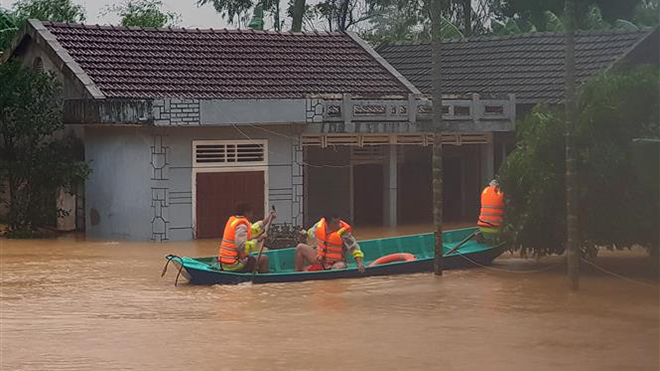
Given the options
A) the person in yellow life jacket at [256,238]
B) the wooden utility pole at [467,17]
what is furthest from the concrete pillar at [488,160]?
the wooden utility pole at [467,17]

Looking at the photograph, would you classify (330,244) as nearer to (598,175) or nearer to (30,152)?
(598,175)

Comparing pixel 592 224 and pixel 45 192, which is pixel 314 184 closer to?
pixel 45 192

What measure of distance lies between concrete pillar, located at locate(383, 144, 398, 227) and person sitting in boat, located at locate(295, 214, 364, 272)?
35.1 feet

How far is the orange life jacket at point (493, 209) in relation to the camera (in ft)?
75.4

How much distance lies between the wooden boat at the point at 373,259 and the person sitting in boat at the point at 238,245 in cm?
22

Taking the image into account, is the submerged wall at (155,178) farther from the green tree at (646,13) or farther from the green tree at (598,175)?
the green tree at (646,13)

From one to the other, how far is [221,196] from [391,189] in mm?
4823

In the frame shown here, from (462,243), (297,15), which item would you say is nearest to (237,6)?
(297,15)

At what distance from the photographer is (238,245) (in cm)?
2061

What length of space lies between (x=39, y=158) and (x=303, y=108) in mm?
5999

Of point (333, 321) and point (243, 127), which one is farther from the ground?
point (243, 127)

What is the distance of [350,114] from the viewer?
30531 millimetres

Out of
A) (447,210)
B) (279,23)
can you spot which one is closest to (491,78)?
(447,210)

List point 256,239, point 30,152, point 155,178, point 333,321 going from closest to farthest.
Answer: point 333,321
point 256,239
point 155,178
point 30,152
